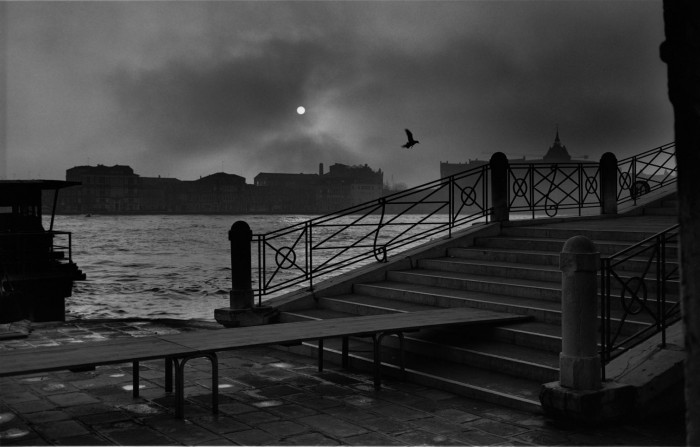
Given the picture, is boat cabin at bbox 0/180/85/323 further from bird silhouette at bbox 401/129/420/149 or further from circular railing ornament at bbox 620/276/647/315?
circular railing ornament at bbox 620/276/647/315

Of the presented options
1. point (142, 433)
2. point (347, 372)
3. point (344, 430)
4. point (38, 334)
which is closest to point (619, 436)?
point (344, 430)

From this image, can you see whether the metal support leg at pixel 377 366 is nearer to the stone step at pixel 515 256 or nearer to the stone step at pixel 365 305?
the stone step at pixel 365 305

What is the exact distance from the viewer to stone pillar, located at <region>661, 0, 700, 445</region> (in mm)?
1995

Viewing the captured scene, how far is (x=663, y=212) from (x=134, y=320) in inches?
382

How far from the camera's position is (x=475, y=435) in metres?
5.43

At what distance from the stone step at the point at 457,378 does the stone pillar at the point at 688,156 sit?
13.9 ft

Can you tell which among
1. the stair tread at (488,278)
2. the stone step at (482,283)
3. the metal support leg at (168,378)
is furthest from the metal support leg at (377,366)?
the stair tread at (488,278)

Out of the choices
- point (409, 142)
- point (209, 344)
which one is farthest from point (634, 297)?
point (409, 142)

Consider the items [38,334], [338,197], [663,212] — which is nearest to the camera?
[38,334]

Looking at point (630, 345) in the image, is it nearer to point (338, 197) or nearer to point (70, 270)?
point (70, 270)

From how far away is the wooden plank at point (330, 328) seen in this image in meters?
6.38

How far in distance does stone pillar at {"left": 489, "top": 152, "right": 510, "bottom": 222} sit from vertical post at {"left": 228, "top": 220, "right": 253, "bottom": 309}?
436cm

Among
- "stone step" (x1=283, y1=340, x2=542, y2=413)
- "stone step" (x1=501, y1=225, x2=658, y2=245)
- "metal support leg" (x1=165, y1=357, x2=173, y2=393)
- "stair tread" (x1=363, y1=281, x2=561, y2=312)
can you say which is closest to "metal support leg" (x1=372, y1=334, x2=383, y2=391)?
"stone step" (x1=283, y1=340, x2=542, y2=413)

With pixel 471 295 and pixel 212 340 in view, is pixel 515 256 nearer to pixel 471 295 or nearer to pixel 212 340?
pixel 471 295
